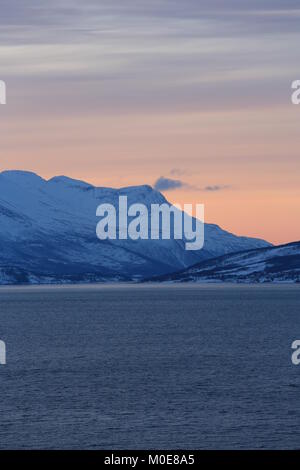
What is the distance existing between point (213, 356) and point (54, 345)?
3578 centimetres

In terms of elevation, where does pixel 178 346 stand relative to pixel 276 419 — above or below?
above

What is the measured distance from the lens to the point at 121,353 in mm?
174375

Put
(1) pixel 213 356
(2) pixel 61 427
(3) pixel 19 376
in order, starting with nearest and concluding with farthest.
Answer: (2) pixel 61 427 → (3) pixel 19 376 → (1) pixel 213 356

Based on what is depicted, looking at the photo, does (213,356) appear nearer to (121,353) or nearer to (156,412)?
(121,353)

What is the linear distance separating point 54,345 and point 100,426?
298ft

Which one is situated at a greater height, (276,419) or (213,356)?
(213,356)
